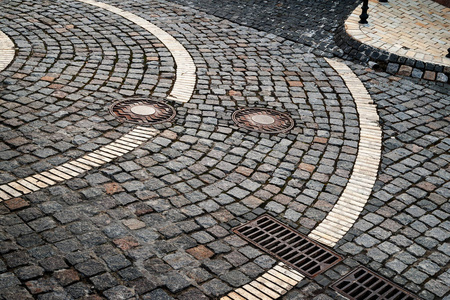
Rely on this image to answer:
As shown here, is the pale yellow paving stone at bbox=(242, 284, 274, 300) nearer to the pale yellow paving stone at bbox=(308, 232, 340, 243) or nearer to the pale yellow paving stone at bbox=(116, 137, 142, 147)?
the pale yellow paving stone at bbox=(308, 232, 340, 243)

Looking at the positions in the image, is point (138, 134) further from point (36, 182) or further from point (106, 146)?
point (36, 182)

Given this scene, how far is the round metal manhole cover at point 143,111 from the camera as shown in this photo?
279 inches

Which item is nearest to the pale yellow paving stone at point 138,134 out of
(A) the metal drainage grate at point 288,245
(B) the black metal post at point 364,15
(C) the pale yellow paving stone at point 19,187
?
(C) the pale yellow paving stone at point 19,187

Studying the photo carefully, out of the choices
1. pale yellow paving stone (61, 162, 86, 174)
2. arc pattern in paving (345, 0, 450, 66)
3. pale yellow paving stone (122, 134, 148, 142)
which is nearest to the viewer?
pale yellow paving stone (61, 162, 86, 174)

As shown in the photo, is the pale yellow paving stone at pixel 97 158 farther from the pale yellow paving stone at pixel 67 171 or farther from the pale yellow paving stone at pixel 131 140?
the pale yellow paving stone at pixel 131 140

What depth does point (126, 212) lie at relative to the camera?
5.24 m

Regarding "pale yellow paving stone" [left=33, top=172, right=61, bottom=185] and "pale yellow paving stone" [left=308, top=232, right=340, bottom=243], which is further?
"pale yellow paving stone" [left=33, top=172, right=61, bottom=185]

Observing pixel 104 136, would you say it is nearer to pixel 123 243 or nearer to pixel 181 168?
pixel 181 168

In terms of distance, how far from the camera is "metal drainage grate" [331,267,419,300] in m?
4.52

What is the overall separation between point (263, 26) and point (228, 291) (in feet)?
26.6

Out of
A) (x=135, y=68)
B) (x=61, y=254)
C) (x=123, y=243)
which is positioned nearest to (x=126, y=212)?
(x=123, y=243)

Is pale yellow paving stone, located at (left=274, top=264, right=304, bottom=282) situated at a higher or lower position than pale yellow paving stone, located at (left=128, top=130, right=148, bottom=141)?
lower

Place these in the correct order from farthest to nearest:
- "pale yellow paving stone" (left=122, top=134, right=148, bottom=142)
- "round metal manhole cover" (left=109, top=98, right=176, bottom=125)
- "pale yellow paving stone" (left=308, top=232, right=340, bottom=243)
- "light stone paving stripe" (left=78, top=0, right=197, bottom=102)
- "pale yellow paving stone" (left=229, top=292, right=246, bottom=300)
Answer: "light stone paving stripe" (left=78, top=0, right=197, bottom=102)
"round metal manhole cover" (left=109, top=98, right=176, bottom=125)
"pale yellow paving stone" (left=122, top=134, right=148, bottom=142)
"pale yellow paving stone" (left=308, top=232, right=340, bottom=243)
"pale yellow paving stone" (left=229, top=292, right=246, bottom=300)

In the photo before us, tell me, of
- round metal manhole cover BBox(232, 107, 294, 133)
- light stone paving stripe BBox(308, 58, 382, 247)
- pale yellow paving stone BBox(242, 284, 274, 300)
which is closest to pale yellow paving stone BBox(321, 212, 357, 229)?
light stone paving stripe BBox(308, 58, 382, 247)
